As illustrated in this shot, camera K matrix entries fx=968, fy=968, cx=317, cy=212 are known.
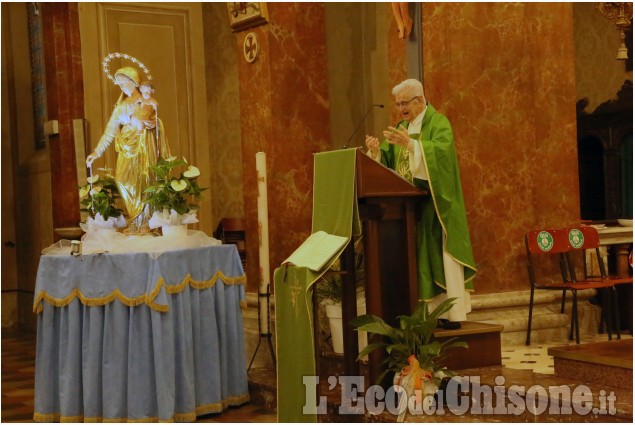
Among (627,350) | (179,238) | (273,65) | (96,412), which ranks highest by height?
(273,65)

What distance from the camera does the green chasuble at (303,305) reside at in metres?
5.19

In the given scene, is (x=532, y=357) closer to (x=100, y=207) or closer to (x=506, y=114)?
(x=506, y=114)

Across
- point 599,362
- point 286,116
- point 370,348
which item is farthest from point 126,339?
point 599,362

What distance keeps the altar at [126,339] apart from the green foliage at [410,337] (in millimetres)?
1300

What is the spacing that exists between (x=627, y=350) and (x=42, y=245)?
7.80 m

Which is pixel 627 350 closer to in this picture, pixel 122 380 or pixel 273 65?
pixel 122 380

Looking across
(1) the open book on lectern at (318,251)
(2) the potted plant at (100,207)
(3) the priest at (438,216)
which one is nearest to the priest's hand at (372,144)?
(3) the priest at (438,216)

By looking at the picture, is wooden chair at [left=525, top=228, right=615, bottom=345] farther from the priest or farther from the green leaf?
the green leaf

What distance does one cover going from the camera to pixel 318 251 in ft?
17.3

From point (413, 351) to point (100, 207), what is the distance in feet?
8.36

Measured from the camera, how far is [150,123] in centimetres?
676

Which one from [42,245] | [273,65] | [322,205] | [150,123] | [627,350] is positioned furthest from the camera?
[42,245]

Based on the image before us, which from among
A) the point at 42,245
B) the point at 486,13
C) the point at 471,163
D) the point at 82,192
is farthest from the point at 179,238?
the point at 42,245

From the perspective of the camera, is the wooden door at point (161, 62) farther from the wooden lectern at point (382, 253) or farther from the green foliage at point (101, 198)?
the wooden lectern at point (382, 253)
